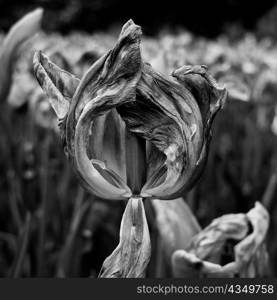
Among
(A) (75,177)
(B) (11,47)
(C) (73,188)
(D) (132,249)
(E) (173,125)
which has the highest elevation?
(B) (11,47)

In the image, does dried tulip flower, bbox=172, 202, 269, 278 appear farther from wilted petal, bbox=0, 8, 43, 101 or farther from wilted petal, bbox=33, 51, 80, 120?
wilted petal, bbox=0, 8, 43, 101

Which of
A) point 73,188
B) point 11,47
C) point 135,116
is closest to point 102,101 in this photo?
point 135,116

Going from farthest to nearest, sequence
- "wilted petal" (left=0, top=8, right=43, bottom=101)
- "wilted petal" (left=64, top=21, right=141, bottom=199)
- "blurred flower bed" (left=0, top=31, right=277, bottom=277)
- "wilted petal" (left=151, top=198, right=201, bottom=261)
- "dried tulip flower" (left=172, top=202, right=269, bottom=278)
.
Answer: "blurred flower bed" (left=0, top=31, right=277, bottom=277), "wilted petal" (left=0, top=8, right=43, bottom=101), "wilted petal" (left=151, top=198, right=201, bottom=261), "dried tulip flower" (left=172, top=202, right=269, bottom=278), "wilted petal" (left=64, top=21, right=141, bottom=199)

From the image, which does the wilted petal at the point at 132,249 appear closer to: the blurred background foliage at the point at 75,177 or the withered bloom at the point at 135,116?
the withered bloom at the point at 135,116

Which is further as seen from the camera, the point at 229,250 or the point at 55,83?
the point at 229,250

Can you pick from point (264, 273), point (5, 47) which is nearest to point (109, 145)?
point (264, 273)

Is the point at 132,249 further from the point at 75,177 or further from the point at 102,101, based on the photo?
the point at 75,177

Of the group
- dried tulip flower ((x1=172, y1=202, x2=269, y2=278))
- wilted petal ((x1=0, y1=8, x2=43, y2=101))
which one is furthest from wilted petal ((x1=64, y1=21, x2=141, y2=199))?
wilted petal ((x1=0, y1=8, x2=43, y2=101))
